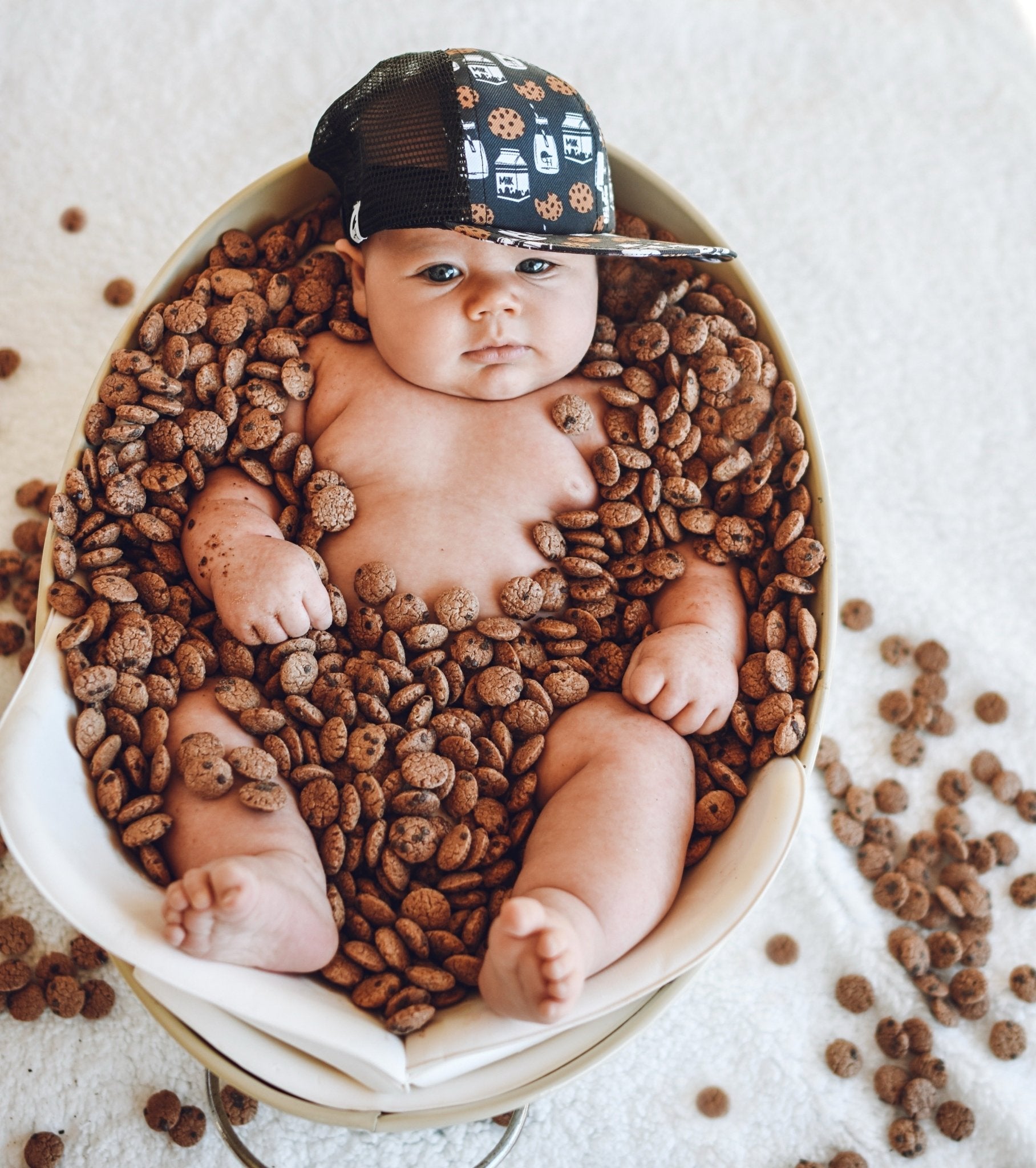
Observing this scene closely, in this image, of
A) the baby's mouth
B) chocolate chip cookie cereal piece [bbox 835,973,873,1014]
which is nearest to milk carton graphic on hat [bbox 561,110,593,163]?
the baby's mouth

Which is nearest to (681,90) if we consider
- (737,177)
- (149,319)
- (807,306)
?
(737,177)

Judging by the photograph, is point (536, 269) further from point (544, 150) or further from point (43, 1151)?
point (43, 1151)

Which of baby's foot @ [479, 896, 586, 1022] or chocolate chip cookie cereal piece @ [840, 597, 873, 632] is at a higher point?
chocolate chip cookie cereal piece @ [840, 597, 873, 632]

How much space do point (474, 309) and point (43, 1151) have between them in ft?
3.59

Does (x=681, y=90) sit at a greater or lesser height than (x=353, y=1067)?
greater

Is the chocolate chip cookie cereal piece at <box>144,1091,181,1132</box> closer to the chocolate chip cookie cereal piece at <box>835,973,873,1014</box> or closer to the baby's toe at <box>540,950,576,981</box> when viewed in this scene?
the baby's toe at <box>540,950,576,981</box>

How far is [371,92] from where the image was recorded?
1254 mm

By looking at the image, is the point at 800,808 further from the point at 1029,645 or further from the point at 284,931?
the point at 1029,645

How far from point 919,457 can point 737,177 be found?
0.57 meters

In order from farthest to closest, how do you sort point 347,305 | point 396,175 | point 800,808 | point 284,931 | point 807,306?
point 807,306
point 347,305
point 396,175
point 800,808
point 284,931

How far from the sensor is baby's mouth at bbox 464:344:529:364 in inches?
49.8

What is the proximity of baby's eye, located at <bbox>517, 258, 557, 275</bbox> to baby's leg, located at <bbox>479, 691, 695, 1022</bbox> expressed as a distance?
1.62ft

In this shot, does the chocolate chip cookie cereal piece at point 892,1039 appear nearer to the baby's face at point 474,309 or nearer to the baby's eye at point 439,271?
the baby's face at point 474,309

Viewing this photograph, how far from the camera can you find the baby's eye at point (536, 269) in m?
1.25
